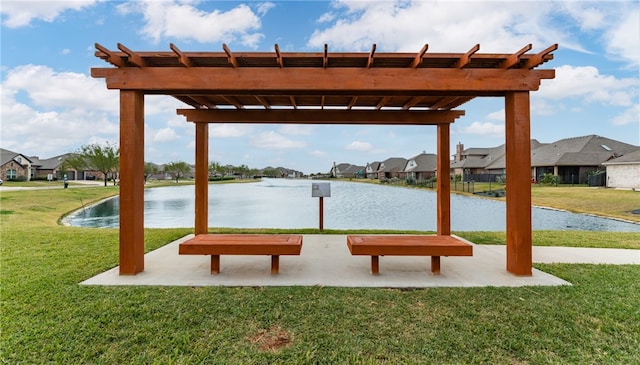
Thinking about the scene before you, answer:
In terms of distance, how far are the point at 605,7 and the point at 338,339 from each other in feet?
44.8

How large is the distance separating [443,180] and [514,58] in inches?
130

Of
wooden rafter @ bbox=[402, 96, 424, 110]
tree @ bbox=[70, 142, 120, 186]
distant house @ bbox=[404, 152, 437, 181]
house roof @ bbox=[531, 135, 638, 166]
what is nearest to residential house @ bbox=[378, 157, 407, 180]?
distant house @ bbox=[404, 152, 437, 181]

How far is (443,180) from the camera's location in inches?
278

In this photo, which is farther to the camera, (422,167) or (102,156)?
(422,167)

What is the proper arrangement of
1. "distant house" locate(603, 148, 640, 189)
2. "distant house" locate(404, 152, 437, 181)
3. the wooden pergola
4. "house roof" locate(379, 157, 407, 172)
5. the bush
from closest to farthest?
1. the wooden pergola
2. "distant house" locate(603, 148, 640, 189)
3. the bush
4. "distant house" locate(404, 152, 437, 181)
5. "house roof" locate(379, 157, 407, 172)

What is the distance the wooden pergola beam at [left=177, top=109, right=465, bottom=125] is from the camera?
673 cm

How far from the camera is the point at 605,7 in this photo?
9906 millimetres

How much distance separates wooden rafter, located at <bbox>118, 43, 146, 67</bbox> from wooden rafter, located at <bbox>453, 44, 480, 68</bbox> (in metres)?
4.60

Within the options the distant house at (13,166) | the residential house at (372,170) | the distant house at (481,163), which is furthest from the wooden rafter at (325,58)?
the residential house at (372,170)

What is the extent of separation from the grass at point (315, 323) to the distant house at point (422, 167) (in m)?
53.3

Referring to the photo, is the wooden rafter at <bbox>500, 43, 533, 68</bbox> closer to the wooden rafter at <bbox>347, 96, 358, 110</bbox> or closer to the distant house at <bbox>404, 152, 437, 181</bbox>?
the wooden rafter at <bbox>347, 96, 358, 110</bbox>

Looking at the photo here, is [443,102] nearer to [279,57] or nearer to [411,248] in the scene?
[411,248]

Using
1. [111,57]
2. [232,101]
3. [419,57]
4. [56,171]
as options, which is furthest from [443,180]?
[56,171]

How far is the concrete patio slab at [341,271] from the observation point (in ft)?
13.8
